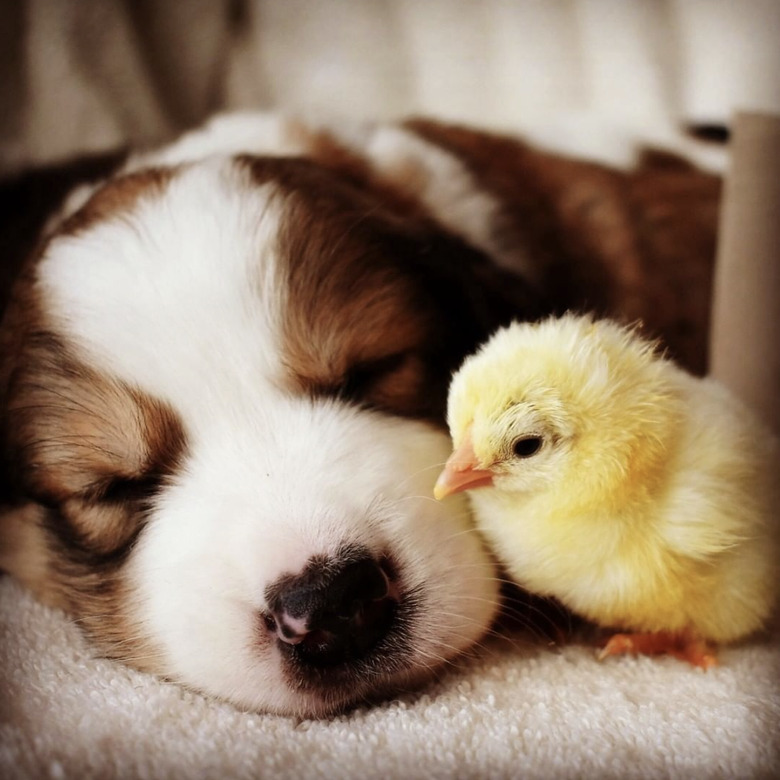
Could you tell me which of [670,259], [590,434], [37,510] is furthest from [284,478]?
[670,259]

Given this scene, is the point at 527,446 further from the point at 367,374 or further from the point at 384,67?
the point at 384,67

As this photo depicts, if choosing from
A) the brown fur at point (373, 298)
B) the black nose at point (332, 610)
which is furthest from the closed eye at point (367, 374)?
the black nose at point (332, 610)

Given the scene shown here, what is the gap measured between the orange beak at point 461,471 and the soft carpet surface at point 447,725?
294mm

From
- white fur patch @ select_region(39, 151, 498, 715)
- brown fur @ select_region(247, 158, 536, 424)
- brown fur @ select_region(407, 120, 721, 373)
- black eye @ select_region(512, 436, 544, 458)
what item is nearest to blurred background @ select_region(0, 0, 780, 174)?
brown fur @ select_region(407, 120, 721, 373)

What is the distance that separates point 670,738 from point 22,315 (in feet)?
4.08

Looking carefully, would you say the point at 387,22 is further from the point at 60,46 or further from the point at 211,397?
the point at 211,397

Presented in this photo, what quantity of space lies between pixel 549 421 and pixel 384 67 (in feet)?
6.79

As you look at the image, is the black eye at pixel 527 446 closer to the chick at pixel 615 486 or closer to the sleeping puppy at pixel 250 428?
the chick at pixel 615 486

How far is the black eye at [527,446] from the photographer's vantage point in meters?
1.19

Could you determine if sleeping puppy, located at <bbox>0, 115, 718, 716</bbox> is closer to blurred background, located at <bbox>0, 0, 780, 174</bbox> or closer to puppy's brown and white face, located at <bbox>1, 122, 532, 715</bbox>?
puppy's brown and white face, located at <bbox>1, 122, 532, 715</bbox>

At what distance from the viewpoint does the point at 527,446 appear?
1199 millimetres

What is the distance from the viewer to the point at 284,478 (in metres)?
1.28

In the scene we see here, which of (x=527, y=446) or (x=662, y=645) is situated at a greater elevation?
(x=527, y=446)

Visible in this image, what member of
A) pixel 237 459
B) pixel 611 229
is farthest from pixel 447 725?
pixel 611 229
